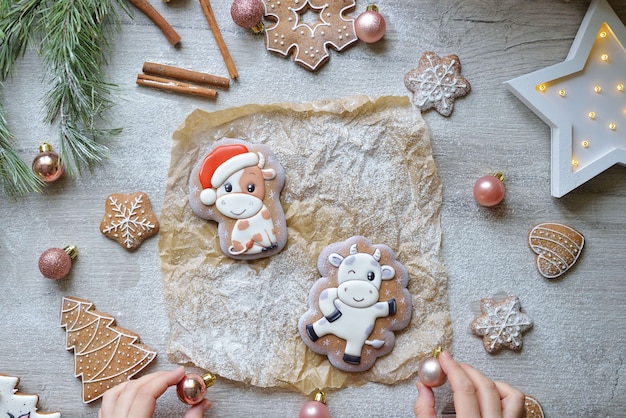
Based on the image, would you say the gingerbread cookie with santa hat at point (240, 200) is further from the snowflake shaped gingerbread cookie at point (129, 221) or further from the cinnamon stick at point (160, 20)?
the cinnamon stick at point (160, 20)

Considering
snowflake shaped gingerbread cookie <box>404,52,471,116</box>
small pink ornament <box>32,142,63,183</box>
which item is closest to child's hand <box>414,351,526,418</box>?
snowflake shaped gingerbread cookie <box>404,52,471,116</box>

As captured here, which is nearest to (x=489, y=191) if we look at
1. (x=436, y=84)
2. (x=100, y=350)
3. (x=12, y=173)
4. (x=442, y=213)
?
(x=442, y=213)

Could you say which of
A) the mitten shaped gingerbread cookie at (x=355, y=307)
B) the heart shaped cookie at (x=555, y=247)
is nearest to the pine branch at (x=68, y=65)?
the mitten shaped gingerbread cookie at (x=355, y=307)

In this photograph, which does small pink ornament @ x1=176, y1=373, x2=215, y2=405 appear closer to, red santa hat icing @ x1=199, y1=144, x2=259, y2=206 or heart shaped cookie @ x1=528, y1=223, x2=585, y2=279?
red santa hat icing @ x1=199, y1=144, x2=259, y2=206

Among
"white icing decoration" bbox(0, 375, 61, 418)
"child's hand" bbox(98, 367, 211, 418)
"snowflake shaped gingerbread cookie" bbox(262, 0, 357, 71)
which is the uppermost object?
"snowflake shaped gingerbread cookie" bbox(262, 0, 357, 71)

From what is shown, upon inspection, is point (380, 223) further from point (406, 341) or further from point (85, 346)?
point (85, 346)

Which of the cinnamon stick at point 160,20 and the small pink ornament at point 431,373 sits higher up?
the cinnamon stick at point 160,20

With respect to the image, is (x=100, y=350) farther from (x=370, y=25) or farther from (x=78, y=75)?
(x=370, y=25)
